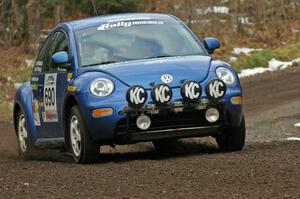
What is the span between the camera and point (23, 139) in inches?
468

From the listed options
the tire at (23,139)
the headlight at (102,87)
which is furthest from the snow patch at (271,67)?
the headlight at (102,87)

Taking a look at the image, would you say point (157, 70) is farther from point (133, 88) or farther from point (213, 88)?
point (213, 88)

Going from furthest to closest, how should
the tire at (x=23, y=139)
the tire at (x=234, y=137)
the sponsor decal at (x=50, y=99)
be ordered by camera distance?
the tire at (x=23, y=139) → the sponsor decal at (x=50, y=99) → the tire at (x=234, y=137)

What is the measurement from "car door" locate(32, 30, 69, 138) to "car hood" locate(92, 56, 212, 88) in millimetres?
841

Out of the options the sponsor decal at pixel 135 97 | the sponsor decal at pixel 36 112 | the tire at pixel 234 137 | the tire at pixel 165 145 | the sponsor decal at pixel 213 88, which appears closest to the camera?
the sponsor decal at pixel 135 97

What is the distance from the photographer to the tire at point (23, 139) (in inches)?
462

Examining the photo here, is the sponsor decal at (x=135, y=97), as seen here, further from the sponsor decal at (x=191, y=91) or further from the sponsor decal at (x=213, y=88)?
the sponsor decal at (x=213, y=88)

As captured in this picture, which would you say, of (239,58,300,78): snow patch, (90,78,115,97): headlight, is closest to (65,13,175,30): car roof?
(90,78,115,97): headlight

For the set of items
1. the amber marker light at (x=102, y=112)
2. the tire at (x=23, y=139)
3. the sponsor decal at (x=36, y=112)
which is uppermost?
the amber marker light at (x=102, y=112)

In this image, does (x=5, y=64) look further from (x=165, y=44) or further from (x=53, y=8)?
(x=165, y=44)

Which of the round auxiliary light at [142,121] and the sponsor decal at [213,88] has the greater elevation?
the sponsor decal at [213,88]

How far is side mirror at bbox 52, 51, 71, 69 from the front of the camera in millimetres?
10266

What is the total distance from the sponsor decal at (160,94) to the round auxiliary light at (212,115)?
478 mm

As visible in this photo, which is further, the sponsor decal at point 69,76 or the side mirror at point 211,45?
the side mirror at point 211,45
